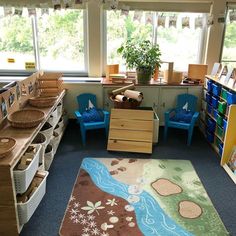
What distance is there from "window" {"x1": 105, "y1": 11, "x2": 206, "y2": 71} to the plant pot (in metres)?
0.58

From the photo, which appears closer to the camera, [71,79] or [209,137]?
[209,137]

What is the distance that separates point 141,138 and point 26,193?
1718 millimetres

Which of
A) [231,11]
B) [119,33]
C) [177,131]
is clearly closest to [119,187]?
[177,131]

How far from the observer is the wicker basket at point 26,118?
2355mm

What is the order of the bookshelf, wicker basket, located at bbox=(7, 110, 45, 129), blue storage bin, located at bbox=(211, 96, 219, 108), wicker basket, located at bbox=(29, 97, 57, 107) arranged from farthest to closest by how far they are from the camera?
blue storage bin, located at bbox=(211, 96, 219, 108) → wicker basket, located at bbox=(29, 97, 57, 107) → the bookshelf → wicker basket, located at bbox=(7, 110, 45, 129)

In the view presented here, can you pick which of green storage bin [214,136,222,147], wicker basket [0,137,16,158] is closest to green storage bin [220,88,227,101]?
green storage bin [214,136,222,147]

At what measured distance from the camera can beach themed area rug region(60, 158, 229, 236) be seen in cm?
209

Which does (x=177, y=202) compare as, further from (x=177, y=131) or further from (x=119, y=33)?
(x=119, y=33)

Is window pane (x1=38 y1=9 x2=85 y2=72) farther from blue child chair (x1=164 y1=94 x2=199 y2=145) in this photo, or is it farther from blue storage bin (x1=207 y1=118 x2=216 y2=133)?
blue storage bin (x1=207 y1=118 x2=216 y2=133)

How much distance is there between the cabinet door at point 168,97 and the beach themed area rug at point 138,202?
3.80ft

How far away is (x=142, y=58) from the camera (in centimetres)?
376

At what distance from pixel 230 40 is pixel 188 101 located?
1.24 meters

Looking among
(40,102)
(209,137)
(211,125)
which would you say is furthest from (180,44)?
(40,102)

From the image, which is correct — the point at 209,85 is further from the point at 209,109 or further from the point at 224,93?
the point at 224,93
